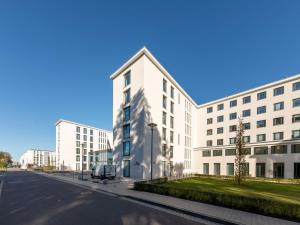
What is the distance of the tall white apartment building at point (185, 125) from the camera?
112ft

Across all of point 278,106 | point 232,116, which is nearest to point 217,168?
point 232,116

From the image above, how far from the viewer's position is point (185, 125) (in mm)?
49375

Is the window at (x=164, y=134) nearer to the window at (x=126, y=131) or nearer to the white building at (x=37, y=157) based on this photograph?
the window at (x=126, y=131)

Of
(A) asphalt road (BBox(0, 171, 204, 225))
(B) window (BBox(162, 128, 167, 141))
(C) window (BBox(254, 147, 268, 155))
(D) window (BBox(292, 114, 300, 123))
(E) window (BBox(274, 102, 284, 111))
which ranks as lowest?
(C) window (BBox(254, 147, 268, 155))

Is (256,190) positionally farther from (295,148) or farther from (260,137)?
(260,137)

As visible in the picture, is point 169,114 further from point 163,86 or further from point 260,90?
point 260,90

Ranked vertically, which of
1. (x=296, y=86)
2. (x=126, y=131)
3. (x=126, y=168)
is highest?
(x=296, y=86)

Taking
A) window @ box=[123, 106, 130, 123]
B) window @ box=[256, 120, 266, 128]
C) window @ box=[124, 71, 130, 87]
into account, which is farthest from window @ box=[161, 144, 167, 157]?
window @ box=[256, 120, 266, 128]

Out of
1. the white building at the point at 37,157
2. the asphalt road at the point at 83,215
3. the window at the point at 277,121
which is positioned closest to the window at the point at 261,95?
the window at the point at 277,121

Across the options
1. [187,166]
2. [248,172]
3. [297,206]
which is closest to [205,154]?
[187,166]

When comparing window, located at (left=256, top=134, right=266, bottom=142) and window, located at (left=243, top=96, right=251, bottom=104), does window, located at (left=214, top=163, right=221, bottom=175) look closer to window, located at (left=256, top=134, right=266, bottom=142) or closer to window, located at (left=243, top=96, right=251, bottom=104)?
window, located at (left=256, top=134, right=266, bottom=142)

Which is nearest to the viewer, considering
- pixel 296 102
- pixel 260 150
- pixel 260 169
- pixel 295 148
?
pixel 295 148

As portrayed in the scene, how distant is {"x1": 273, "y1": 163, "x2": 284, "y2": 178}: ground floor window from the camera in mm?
38575

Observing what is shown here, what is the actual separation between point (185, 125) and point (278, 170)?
2052 cm
